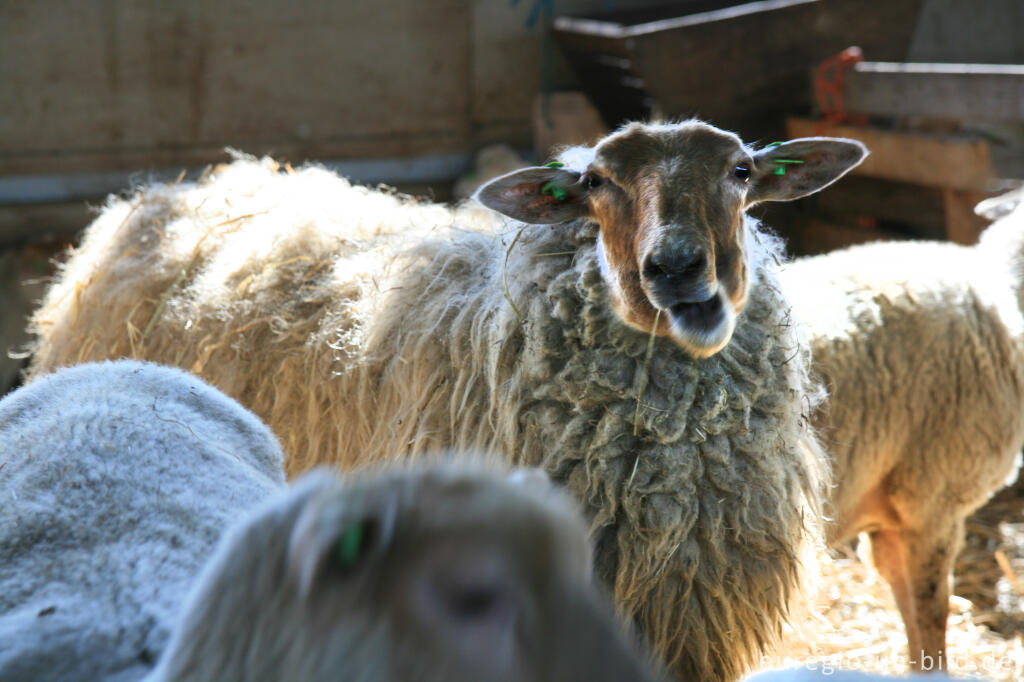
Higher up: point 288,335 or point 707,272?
point 707,272

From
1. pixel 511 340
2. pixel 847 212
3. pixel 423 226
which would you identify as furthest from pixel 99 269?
Result: pixel 847 212

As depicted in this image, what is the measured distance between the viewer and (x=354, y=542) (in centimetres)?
94

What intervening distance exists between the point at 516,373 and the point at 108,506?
1.25m

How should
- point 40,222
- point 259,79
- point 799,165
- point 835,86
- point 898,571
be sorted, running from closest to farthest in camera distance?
point 799,165, point 898,571, point 835,86, point 40,222, point 259,79

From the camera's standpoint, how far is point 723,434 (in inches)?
93.8

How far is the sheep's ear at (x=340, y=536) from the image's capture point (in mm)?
940

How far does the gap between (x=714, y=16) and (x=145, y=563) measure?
5.58 meters

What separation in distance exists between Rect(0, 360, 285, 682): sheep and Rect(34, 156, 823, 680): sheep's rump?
81 centimetres

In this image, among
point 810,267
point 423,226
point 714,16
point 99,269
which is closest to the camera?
point 423,226

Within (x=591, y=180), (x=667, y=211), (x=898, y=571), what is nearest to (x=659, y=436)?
(x=667, y=211)

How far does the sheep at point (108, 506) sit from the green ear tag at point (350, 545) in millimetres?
522

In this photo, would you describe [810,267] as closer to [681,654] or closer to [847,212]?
[681,654]

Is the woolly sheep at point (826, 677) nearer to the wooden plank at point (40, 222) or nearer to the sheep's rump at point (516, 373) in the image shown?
the sheep's rump at point (516, 373)

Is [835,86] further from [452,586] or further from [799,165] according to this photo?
[452,586]
